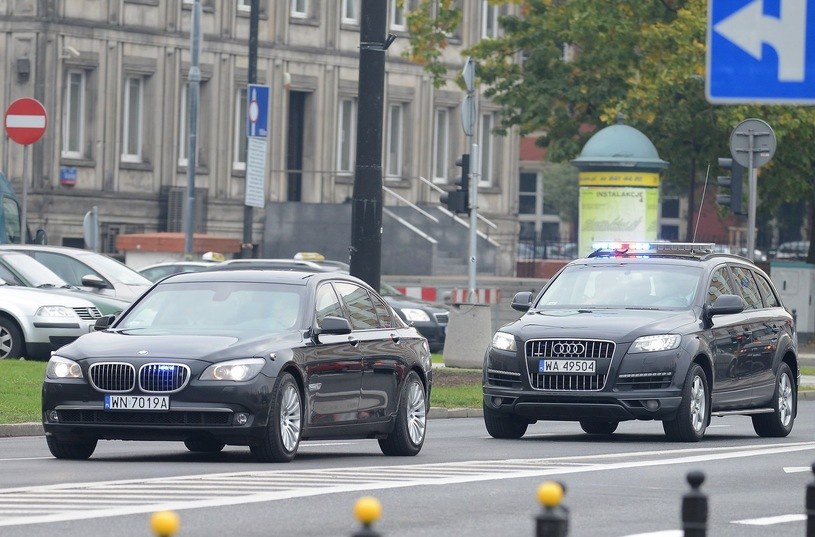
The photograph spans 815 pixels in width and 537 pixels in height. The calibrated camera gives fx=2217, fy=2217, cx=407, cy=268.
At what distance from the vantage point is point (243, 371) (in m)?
14.9

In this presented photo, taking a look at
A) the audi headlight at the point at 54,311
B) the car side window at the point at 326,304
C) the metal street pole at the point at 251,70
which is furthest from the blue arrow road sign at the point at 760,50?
the metal street pole at the point at 251,70

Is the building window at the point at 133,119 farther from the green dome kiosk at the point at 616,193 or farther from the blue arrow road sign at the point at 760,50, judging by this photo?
the blue arrow road sign at the point at 760,50

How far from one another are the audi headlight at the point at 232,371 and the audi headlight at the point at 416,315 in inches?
801

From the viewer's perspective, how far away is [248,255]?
4494cm

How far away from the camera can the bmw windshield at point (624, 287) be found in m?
19.4

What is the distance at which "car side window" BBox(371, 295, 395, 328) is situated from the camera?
17.2 metres

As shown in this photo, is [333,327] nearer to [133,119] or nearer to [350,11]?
[133,119]

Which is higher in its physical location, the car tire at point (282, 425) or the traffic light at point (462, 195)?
the traffic light at point (462, 195)

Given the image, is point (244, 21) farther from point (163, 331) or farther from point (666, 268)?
point (163, 331)

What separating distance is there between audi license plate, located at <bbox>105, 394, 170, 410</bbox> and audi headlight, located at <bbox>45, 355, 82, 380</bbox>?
12.7 inches

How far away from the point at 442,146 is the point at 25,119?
111 feet

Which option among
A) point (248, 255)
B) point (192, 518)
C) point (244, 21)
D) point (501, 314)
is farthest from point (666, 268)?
point (244, 21)

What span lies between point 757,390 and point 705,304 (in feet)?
3.95

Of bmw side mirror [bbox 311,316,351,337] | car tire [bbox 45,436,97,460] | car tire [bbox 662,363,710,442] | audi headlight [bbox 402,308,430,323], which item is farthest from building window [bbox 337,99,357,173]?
car tire [bbox 45,436,97,460]
